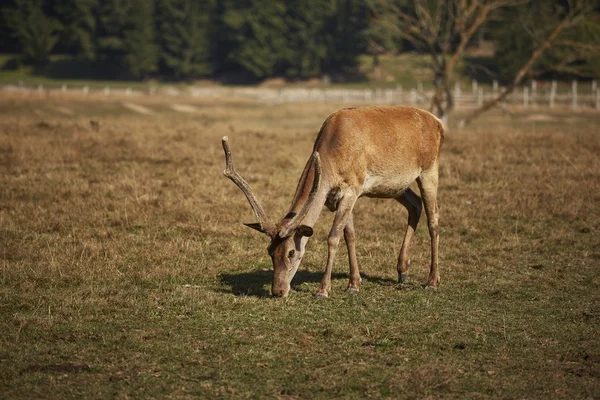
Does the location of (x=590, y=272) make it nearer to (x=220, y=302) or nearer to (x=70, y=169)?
(x=220, y=302)

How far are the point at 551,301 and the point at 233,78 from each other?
301 ft

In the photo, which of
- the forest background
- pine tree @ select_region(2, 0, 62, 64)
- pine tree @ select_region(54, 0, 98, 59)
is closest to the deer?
the forest background

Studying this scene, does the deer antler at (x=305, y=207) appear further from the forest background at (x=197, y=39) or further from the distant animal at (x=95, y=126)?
the forest background at (x=197, y=39)

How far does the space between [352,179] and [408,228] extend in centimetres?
151

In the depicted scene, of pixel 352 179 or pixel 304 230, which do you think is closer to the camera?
pixel 304 230

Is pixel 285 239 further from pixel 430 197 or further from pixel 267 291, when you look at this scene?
pixel 430 197

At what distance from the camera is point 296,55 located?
9306 cm

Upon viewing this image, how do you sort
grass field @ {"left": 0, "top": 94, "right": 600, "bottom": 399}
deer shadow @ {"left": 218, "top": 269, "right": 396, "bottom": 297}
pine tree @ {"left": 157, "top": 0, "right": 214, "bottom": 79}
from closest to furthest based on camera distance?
grass field @ {"left": 0, "top": 94, "right": 600, "bottom": 399}
deer shadow @ {"left": 218, "top": 269, "right": 396, "bottom": 297}
pine tree @ {"left": 157, "top": 0, "right": 214, "bottom": 79}

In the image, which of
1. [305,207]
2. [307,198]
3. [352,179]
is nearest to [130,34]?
[352,179]

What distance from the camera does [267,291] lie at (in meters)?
10.2

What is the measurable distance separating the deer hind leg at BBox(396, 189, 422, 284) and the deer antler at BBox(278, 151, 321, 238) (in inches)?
73.8

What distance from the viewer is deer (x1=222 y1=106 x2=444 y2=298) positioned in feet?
31.7

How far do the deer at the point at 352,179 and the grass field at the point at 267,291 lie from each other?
47 cm

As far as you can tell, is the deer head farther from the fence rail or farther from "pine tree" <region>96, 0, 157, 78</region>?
"pine tree" <region>96, 0, 157, 78</region>
